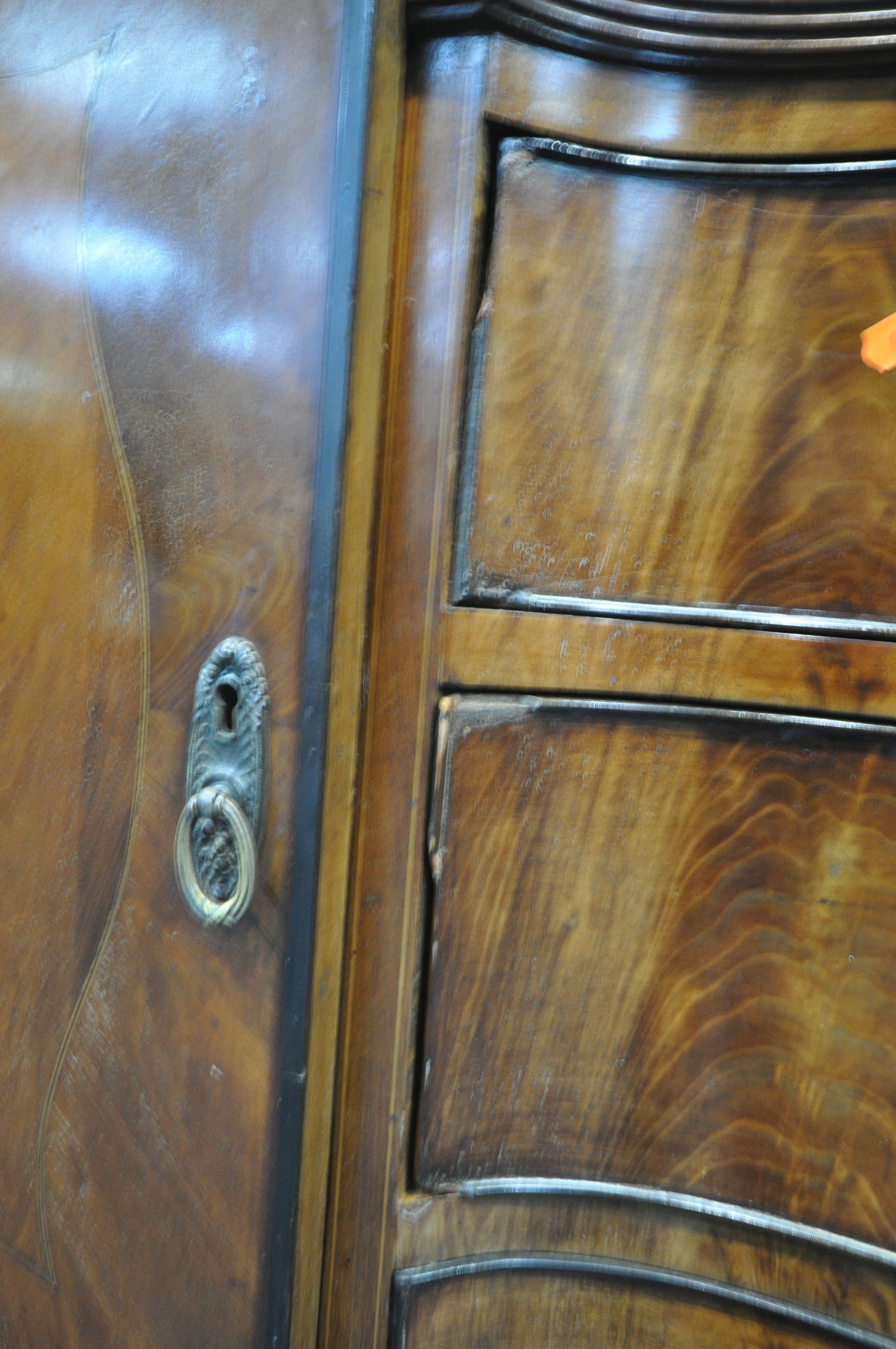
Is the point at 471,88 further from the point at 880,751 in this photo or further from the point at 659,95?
the point at 880,751

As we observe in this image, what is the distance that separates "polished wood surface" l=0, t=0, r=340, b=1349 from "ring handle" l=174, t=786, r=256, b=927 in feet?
0.03

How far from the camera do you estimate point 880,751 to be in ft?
1.43

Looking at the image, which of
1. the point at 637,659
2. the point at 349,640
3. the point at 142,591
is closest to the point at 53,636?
the point at 142,591

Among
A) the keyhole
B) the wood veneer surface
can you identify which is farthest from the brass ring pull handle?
the wood veneer surface

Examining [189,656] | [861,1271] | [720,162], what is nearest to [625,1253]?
[861,1271]

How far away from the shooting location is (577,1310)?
0.47 metres

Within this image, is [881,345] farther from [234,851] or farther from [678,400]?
[234,851]

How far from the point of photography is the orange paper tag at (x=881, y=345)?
1.41 feet

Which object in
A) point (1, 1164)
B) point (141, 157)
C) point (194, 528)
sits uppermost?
point (141, 157)

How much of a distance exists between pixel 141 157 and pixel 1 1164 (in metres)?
0.50

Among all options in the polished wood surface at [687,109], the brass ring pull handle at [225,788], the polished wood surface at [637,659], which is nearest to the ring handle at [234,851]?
the brass ring pull handle at [225,788]

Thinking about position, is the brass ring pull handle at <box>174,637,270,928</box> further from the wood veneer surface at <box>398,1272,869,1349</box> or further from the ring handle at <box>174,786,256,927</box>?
the wood veneer surface at <box>398,1272,869,1349</box>

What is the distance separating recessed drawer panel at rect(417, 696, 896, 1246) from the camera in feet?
1.45

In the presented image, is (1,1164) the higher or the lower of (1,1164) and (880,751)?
the lower
